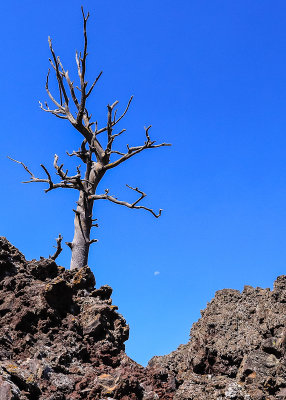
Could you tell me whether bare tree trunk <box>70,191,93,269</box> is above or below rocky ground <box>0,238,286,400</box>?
above

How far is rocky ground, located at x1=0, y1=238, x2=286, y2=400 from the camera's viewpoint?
3.57 meters

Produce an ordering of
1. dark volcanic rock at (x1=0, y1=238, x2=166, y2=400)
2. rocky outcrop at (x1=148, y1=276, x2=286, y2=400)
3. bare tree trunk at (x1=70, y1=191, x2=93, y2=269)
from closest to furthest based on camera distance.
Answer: dark volcanic rock at (x1=0, y1=238, x2=166, y2=400) < rocky outcrop at (x1=148, y1=276, x2=286, y2=400) < bare tree trunk at (x1=70, y1=191, x2=93, y2=269)

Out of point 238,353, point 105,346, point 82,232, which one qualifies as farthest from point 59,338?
point 82,232

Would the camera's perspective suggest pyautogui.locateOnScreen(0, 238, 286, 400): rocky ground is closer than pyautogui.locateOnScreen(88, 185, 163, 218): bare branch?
Yes

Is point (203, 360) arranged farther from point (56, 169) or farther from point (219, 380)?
point (56, 169)

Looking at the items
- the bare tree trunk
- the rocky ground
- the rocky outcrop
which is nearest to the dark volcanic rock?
the rocky ground

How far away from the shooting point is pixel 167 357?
511 centimetres

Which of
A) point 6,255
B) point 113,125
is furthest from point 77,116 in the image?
point 6,255

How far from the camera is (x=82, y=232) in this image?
12195mm

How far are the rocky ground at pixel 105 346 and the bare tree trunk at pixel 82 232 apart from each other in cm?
671

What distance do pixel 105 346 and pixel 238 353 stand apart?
1284 millimetres

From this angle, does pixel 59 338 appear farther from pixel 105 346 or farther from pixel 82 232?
pixel 82 232

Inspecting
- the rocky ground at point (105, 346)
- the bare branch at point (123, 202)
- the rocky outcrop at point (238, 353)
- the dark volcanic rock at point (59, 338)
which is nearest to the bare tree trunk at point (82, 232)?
the bare branch at point (123, 202)

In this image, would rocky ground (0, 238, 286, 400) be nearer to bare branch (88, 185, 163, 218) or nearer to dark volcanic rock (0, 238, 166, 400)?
dark volcanic rock (0, 238, 166, 400)
